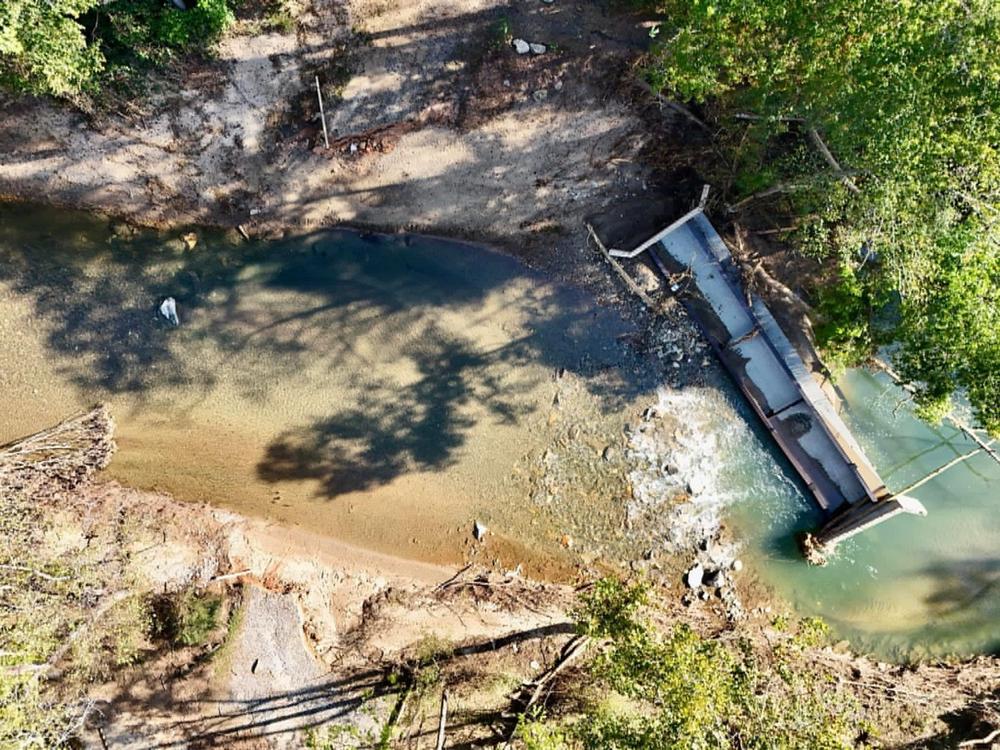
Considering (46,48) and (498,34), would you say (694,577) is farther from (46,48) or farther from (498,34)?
(46,48)

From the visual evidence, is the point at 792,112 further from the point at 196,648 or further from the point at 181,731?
the point at 181,731

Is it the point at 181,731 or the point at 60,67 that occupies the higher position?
the point at 60,67

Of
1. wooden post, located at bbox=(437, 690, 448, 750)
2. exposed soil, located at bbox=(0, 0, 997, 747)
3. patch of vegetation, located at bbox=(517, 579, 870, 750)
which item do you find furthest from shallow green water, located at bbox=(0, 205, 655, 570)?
patch of vegetation, located at bbox=(517, 579, 870, 750)

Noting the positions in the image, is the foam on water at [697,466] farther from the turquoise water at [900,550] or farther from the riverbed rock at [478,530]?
the riverbed rock at [478,530]

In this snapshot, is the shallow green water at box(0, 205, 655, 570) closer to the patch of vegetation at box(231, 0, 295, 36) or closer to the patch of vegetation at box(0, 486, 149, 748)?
the patch of vegetation at box(0, 486, 149, 748)

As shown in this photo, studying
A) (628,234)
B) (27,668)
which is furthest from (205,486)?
(628,234)

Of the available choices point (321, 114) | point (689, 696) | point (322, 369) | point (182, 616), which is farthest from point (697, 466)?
point (182, 616)

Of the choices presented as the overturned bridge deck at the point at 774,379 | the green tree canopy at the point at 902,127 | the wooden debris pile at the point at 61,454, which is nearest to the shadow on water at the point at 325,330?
the wooden debris pile at the point at 61,454
